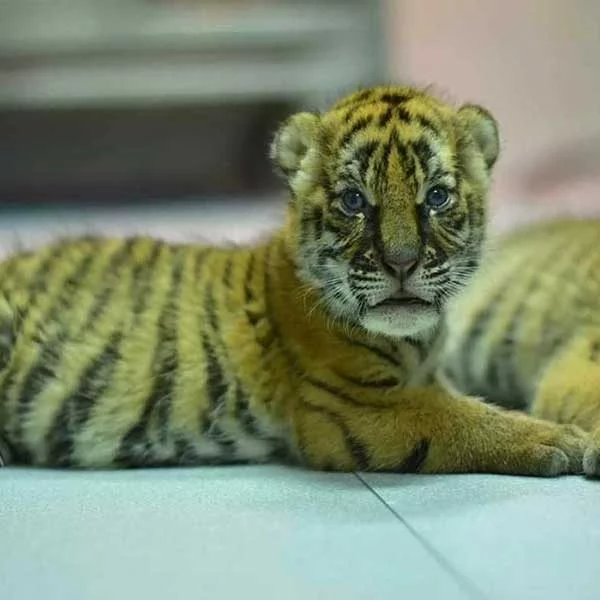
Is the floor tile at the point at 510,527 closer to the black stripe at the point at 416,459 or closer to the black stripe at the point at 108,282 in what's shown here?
the black stripe at the point at 416,459

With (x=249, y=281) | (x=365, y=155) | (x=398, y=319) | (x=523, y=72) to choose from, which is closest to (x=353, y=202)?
(x=365, y=155)

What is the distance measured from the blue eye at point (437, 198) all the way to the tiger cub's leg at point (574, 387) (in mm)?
411

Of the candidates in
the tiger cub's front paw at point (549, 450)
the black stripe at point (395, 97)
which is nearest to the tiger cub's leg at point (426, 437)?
the tiger cub's front paw at point (549, 450)

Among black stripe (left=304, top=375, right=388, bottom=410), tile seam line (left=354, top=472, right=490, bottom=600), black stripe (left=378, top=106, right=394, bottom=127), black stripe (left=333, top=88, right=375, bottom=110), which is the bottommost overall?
A: tile seam line (left=354, top=472, right=490, bottom=600)

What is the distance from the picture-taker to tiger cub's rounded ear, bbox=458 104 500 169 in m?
2.02

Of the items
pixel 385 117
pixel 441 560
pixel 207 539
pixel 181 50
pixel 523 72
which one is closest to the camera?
pixel 441 560

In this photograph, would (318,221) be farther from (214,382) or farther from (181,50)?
(181,50)

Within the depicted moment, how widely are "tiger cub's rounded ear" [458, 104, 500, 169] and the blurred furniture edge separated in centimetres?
238

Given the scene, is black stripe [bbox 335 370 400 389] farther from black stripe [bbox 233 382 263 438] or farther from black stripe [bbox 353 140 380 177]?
black stripe [bbox 353 140 380 177]

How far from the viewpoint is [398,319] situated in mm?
1828

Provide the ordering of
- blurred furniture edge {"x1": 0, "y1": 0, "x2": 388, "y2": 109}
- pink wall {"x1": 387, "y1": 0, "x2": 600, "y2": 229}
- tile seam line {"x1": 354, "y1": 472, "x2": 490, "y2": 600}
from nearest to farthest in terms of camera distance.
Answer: tile seam line {"x1": 354, "y1": 472, "x2": 490, "y2": 600}
pink wall {"x1": 387, "y1": 0, "x2": 600, "y2": 229}
blurred furniture edge {"x1": 0, "y1": 0, "x2": 388, "y2": 109}

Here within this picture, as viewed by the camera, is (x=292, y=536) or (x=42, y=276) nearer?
(x=292, y=536)

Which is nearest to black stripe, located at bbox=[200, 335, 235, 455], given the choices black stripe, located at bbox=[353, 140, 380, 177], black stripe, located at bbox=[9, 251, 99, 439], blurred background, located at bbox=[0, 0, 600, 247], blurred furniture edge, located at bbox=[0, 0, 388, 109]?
black stripe, located at bbox=[9, 251, 99, 439]

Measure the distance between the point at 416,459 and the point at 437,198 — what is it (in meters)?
0.40
